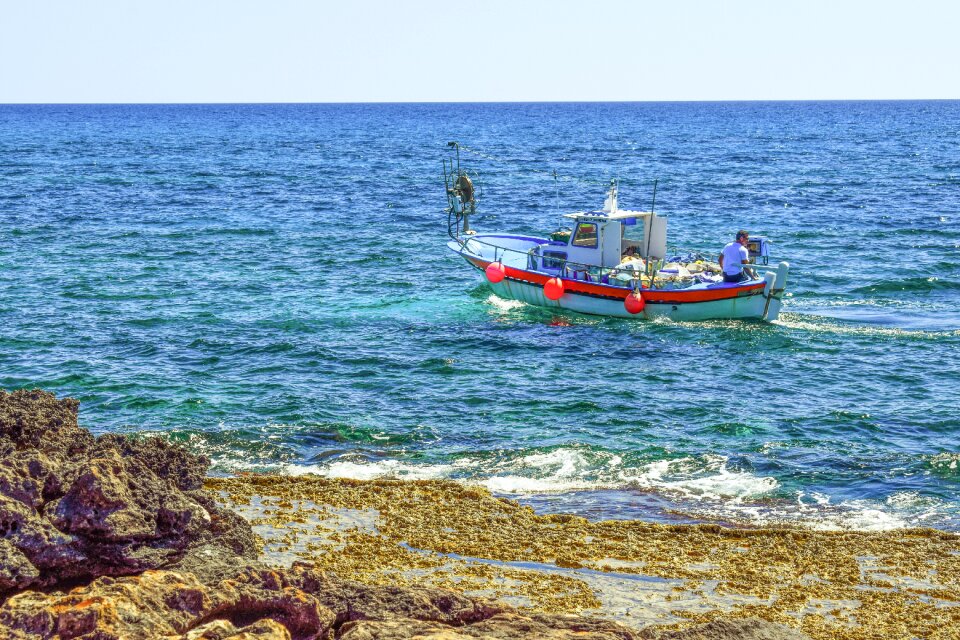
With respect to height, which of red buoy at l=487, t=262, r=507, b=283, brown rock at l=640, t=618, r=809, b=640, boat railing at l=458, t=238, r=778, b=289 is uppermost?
brown rock at l=640, t=618, r=809, b=640

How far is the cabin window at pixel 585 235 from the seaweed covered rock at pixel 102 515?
18760mm

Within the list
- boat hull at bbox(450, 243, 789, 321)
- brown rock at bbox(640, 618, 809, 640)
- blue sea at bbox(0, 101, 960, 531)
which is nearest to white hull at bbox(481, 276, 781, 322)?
boat hull at bbox(450, 243, 789, 321)

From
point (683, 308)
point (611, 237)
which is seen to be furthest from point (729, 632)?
point (611, 237)

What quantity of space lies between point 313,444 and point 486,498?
4.25 metres

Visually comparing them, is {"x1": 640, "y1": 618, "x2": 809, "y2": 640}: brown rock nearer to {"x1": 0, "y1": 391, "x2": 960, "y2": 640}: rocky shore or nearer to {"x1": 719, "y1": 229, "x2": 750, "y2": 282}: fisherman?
{"x1": 0, "y1": 391, "x2": 960, "y2": 640}: rocky shore

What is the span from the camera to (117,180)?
62656mm

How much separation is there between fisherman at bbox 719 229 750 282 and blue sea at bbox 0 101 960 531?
1.32 metres

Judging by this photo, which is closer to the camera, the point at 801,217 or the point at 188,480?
the point at 188,480

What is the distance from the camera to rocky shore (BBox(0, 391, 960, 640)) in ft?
27.1

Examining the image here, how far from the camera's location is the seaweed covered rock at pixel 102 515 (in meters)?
9.07

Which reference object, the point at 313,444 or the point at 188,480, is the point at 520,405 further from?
the point at 188,480

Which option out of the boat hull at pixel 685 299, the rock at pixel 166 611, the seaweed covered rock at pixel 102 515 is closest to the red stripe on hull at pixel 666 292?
the boat hull at pixel 685 299

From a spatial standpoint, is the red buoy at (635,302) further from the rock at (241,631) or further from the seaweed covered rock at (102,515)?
the rock at (241,631)

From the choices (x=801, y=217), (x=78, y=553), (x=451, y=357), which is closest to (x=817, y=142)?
(x=801, y=217)
